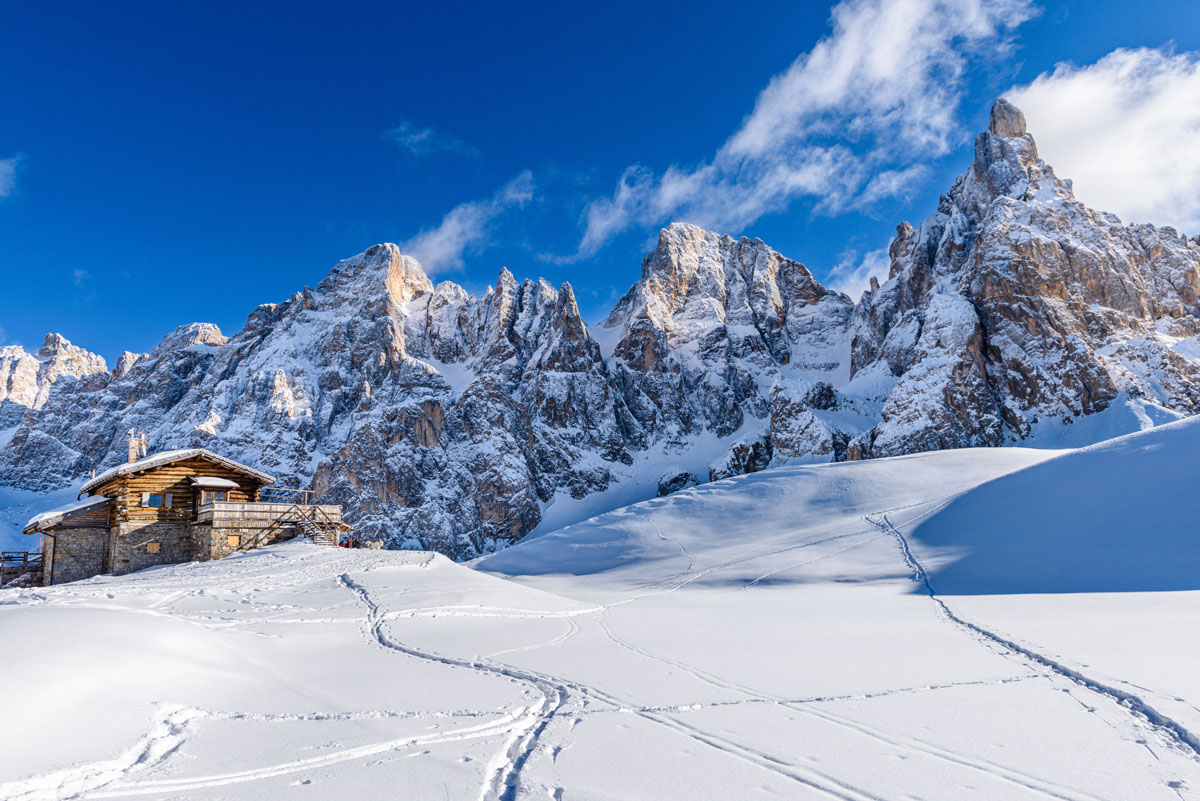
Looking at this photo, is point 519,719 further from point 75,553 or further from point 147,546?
point 75,553

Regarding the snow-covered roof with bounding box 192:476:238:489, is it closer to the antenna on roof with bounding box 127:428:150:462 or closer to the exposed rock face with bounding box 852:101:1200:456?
the antenna on roof with bounding box 127:428:150:462

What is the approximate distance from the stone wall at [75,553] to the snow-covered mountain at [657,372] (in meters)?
70.7

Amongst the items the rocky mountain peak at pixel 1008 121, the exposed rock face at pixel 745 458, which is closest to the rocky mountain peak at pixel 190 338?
the exposed rock face at pixel 745 458

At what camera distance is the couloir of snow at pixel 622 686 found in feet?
13.6

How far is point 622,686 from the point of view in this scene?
6.62 meters

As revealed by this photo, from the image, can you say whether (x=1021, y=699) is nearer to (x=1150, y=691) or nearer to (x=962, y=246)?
(x=1150, y=691)

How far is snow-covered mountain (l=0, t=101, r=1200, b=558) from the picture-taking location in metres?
80.7

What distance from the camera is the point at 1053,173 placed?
98500 mm

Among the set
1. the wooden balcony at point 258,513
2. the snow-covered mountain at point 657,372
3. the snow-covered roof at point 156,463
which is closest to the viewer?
the wooden balcony at point 258,513

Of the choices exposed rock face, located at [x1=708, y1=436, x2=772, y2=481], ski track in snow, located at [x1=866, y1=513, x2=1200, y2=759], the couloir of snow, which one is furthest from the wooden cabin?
exposed rock face, located at [x1=708, y1=436, x2=772, y2=481]

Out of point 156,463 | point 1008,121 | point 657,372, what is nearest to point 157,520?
point 156,463

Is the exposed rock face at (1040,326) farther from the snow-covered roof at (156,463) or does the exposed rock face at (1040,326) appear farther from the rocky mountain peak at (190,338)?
the rocky mountain peak at (190,338)

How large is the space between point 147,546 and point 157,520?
3.35 ft

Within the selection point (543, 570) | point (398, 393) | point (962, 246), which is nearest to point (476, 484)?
point (398, 393)
